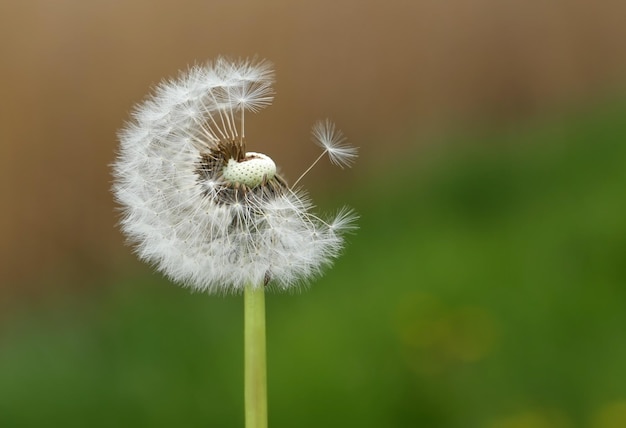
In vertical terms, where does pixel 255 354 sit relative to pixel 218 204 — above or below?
below

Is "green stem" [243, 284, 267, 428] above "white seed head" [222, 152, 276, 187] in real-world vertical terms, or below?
below

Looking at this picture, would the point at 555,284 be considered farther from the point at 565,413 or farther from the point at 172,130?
the point at 172,130

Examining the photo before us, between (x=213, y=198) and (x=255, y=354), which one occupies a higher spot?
(x=213, y=198)

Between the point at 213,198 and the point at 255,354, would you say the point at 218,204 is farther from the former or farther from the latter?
the point at 255,354

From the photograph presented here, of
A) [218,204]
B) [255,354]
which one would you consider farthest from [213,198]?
[255,354]
